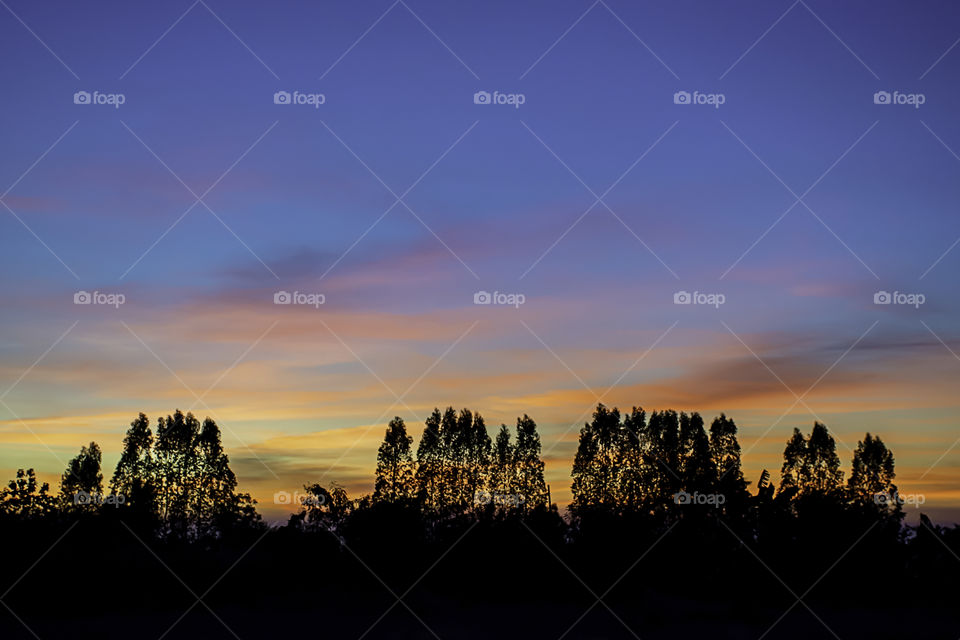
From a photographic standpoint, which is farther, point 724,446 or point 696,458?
point 724,446

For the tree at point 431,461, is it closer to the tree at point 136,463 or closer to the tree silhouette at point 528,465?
the tree silhouette at point 528,465

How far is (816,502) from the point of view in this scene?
154 ft

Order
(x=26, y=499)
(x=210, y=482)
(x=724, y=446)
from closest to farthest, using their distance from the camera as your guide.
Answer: (x=26, y=499)
(x=210, y=482)
(x=724, y=446)

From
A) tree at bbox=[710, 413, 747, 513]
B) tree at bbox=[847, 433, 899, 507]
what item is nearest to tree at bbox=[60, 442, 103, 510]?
tree at bbox=[710, 413, 747, 513]

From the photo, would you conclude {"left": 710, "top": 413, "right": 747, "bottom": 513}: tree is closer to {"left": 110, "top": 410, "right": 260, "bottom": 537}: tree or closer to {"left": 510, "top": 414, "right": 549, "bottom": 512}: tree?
{"left": 510, "top": 414, "right": 549, "bottom": 512}: tree

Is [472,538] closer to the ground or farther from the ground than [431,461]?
closer to the ground

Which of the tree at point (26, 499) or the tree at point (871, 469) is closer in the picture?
the tree at point (26, 499)

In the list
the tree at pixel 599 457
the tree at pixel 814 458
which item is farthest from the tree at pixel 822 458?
the tree at pixel 599 457

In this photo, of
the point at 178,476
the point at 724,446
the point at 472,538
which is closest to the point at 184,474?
the point at 178,476

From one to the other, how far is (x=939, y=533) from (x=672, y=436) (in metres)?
19.6

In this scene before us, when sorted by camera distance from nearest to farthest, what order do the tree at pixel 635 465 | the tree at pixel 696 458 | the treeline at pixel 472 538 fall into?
1. the treeline at pixel 472 538
2. the tree at pixel 696 458
3. the tree at pixel 635 465

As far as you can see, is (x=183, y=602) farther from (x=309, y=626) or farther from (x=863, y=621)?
(x=863, y=621)

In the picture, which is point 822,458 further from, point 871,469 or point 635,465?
point 635,465

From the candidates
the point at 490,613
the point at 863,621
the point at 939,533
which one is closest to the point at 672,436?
the point at 939,533
